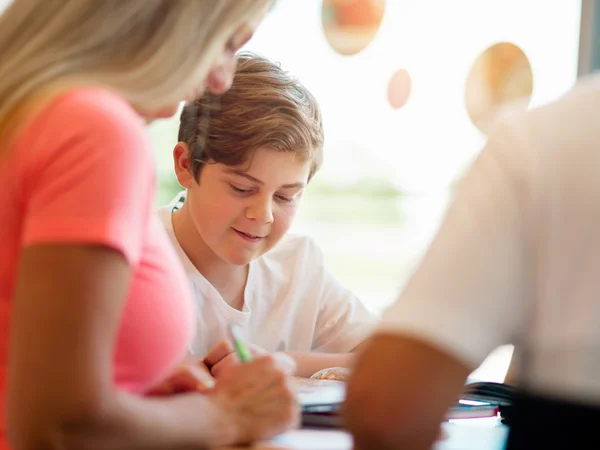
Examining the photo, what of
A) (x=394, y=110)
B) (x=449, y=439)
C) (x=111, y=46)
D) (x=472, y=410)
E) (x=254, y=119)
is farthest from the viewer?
(x=394, y=110)

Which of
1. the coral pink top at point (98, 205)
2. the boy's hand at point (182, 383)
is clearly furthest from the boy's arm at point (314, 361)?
the coral pink top at point (98, 205)

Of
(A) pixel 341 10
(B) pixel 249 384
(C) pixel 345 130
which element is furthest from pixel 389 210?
(B) pixel 249 384

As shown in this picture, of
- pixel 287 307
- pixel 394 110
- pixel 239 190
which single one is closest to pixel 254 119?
pixel 239 190

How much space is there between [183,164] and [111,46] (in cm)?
81

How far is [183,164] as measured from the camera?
1646mm

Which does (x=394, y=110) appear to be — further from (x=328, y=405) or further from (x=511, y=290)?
(x=511, y=290)

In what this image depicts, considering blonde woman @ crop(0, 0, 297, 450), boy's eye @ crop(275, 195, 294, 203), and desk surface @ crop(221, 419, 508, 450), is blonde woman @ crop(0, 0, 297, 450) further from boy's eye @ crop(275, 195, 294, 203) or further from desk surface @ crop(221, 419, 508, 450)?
boy's eye @ crop(275, 195, 294, 203)

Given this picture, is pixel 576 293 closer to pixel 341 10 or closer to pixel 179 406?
pixel 179 406

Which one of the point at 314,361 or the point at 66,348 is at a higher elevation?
the point at 66,348

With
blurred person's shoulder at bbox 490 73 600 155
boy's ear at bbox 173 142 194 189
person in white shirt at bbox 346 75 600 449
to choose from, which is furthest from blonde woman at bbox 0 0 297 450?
boy's ear at bbox 173 142 194 189

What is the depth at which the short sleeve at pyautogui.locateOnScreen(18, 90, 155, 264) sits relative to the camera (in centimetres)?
71

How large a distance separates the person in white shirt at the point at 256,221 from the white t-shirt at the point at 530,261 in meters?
0.91

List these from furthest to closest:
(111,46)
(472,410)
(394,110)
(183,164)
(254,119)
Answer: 1. (394,110)
2. (183,164)
3. (254,119)
4. (472,410)
5. (111,46)

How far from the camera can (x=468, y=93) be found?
133 inches
